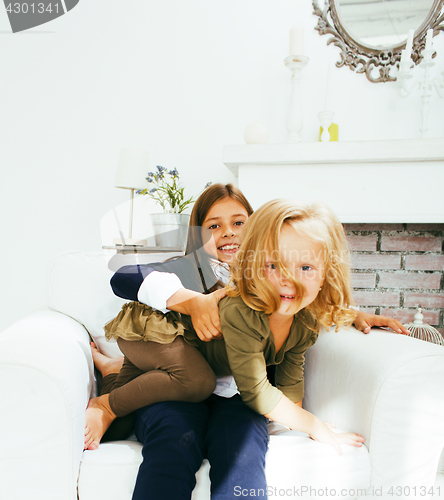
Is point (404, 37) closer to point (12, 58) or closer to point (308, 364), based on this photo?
point (308, 364)

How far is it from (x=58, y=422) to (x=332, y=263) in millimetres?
620

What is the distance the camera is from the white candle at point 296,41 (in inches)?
57.6

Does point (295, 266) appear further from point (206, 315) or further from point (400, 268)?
point (400, 268)

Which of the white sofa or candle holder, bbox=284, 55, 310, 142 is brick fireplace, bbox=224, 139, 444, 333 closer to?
candle holder, bbox=284, 55, 310, 142

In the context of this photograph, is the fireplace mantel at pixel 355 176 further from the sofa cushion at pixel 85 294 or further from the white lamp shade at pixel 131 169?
the sofa cushion at pixel 85 294

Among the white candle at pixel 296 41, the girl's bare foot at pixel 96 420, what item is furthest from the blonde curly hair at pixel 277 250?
the white candle at pixel 296 41

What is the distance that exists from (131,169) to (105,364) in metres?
0.92

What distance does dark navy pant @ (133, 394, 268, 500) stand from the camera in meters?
0.61

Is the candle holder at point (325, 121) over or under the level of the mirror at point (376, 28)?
under

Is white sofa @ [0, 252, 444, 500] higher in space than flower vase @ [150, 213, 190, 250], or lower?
lower

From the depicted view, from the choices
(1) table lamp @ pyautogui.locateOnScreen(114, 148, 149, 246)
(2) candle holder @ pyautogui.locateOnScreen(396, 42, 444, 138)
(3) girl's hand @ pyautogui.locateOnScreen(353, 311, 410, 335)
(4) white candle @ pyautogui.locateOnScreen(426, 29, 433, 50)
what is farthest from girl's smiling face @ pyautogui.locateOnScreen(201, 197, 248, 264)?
(4) white candle @ pyautogui.locateOnScreen(426, 29, 433, 50)

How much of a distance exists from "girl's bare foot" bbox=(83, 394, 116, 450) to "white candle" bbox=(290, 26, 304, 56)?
4.79 feet

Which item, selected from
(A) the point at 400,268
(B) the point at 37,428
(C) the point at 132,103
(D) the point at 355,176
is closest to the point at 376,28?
(D) the point at 355,176

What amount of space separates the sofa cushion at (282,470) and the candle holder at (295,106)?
1213mm
